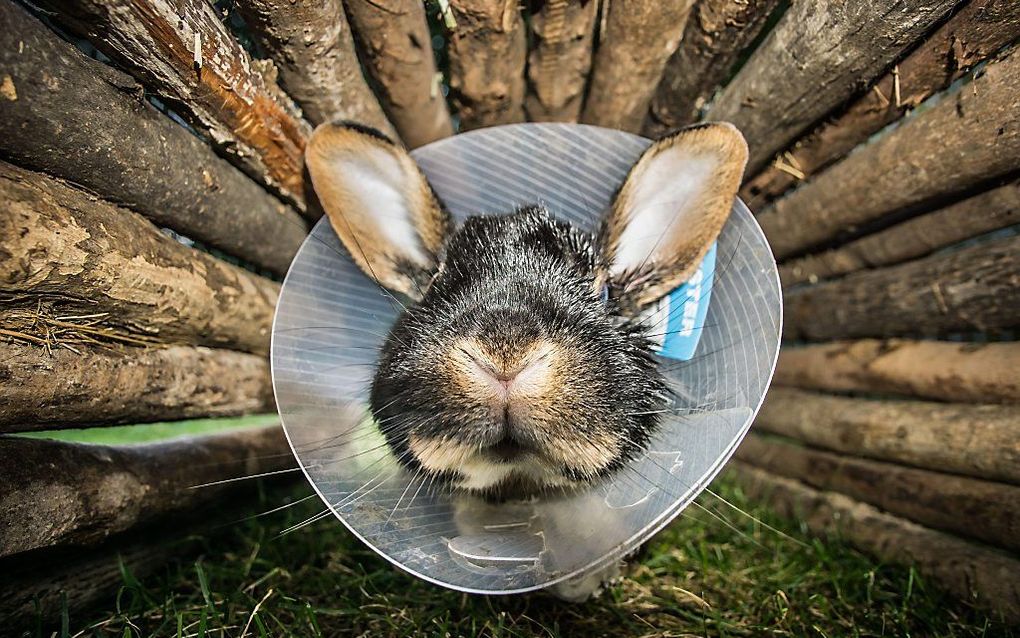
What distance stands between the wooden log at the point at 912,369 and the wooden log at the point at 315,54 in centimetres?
255

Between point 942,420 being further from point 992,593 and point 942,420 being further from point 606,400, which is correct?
point 606,400

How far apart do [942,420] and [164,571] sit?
3177 millimetres

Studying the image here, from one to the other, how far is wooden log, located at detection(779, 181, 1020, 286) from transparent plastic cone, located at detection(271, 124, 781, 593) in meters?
1.03

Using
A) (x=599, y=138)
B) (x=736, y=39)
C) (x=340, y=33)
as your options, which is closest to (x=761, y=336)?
(x=599, y=138)

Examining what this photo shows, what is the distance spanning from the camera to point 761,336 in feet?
6.86

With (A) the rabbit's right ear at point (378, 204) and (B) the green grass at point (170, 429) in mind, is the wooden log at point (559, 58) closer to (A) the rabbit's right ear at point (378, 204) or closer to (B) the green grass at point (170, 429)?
(A) the rabbit's right ear at point (378, 204)

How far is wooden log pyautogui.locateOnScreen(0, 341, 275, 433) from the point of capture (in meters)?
1.83

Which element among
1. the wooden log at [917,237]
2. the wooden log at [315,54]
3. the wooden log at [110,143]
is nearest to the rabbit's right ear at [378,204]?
the wooden log at [315,54]

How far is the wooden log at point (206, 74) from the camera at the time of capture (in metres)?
1.74

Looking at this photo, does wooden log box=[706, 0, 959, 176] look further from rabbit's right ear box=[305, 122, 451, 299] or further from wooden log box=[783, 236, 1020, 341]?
rabbit's right ear box=[305, 122, 451, 299]

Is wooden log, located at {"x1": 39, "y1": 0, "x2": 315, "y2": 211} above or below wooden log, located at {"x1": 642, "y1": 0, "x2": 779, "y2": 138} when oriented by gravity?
below

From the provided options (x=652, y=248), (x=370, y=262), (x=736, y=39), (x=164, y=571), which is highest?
(x=736, y=39)

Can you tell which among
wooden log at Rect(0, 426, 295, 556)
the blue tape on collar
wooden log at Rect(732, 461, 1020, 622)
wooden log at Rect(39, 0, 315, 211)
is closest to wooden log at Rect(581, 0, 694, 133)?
the blue tape on collar

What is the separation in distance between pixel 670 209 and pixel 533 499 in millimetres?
1112
